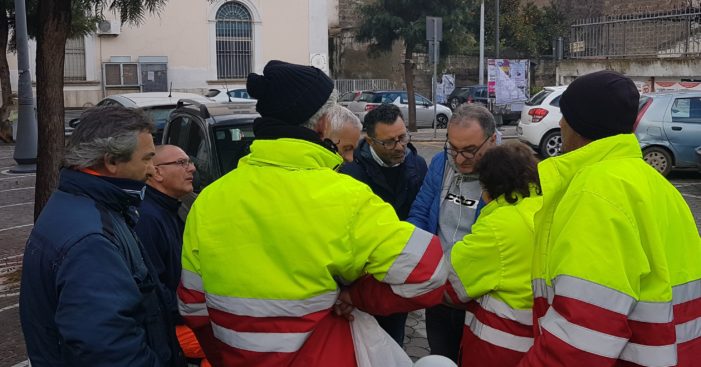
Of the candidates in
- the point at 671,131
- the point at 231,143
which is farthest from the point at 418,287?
the point at 671,131

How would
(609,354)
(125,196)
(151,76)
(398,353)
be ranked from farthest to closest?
(151,76)
(125,196)
(398,353)
(609,354)

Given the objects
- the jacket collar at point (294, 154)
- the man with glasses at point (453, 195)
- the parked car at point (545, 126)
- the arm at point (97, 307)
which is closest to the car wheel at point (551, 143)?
the parked car at point (545, 126)

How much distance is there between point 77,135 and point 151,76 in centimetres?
3081

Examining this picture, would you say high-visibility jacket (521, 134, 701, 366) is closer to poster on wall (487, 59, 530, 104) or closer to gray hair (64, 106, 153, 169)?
gray hair (64, 106, 153, 169)

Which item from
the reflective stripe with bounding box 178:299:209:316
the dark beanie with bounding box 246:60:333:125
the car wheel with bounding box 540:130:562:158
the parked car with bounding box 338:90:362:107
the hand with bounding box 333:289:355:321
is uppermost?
the parked car with bounding box 338:90:362:107

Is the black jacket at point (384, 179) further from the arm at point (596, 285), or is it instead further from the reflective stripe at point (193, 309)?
the arm at point (596, 285)

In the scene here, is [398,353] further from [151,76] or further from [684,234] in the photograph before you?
[151,76]

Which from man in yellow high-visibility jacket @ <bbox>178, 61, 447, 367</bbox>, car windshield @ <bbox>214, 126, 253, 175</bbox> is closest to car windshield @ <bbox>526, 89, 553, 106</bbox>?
car windshield @ <bbox>214, 126, 253, 175</bbox>

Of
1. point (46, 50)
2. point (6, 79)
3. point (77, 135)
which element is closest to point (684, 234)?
point (77, 135)

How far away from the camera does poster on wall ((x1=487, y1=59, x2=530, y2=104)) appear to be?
23.7m

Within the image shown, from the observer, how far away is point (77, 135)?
8.33 feet

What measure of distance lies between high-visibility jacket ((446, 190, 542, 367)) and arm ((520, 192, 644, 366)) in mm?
Answer: 602

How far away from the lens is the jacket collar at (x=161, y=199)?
11.8ft

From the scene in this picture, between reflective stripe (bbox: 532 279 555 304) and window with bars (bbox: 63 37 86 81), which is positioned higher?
window with bars (bbox: 63 37 86 81)
